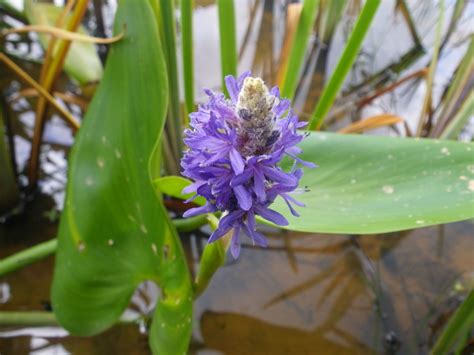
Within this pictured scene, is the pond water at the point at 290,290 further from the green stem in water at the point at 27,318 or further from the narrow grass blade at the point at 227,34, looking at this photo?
the narrow grass blade at the point at 227,34

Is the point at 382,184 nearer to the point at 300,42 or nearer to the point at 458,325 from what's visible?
the point at 458,325

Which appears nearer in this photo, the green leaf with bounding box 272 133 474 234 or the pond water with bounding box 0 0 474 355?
the green leaf with bounding box 272 133 474 234

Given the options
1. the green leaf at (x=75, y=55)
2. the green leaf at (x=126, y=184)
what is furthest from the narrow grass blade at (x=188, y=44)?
the green leaf at (x=75, y=55)

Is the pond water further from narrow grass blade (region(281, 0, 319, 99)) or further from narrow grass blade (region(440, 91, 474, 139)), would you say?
narrow grass blade (region(281, 0, 319, 99))

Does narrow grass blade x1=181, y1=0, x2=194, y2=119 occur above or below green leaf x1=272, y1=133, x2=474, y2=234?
above

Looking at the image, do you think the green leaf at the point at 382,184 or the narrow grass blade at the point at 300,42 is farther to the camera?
the narrow grass blade at the point at 300,42

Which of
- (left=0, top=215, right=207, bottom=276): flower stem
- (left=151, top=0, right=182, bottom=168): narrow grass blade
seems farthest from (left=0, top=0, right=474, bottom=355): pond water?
(left=151, top=0, right=182, bottom=168): narrow grass blade
